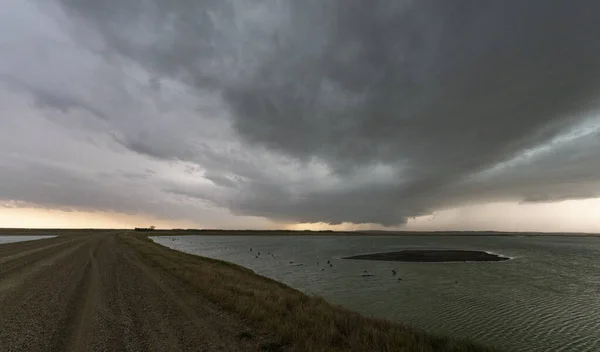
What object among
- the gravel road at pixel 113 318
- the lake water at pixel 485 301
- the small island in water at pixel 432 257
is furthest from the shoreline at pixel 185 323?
the small island in water at pixel 432 257

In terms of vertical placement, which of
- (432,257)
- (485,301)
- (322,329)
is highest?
(322,329)

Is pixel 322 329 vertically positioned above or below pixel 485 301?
above

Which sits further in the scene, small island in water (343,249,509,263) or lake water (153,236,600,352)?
small island in water (343,249,509,263)

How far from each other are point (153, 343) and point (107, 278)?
1538cm

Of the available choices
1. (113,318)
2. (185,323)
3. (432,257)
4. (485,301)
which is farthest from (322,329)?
(432,257)

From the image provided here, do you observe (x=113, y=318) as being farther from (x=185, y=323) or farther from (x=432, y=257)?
(x=432, y=257)

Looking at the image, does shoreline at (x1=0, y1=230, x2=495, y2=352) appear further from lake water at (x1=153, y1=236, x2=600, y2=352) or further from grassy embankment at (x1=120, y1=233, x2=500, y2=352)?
lake water at (x1=153, y1=236, x2=600, y2=352)

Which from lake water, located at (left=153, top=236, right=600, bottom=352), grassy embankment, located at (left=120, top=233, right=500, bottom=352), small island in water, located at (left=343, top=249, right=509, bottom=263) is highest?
grassy embankment, located at (left=120, top=233, right=500, bottom=352)

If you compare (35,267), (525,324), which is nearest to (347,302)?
(525,324)

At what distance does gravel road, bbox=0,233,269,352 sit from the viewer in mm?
10367

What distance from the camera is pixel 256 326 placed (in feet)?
41.5

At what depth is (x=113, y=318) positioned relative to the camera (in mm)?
13000

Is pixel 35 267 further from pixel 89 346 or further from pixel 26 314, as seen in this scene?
pixel 89 346

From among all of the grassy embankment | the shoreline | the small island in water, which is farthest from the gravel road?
the small island in water
